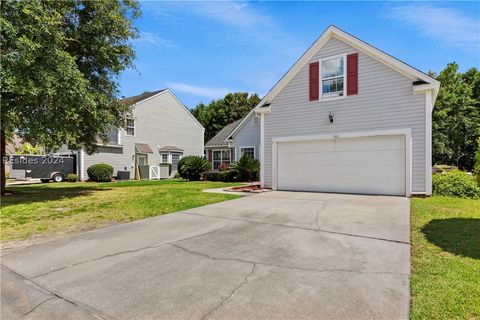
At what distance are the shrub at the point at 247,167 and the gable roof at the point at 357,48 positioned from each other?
492cm

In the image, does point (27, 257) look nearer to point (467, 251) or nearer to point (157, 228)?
point (157, 228)

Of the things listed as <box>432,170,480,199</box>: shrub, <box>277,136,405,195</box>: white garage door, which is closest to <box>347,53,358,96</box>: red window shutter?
<box>277,136,405,195</box>: white garage door

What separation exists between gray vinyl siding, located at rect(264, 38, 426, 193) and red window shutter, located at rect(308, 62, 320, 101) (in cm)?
19

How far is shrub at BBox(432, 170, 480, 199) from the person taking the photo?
10.4 meters

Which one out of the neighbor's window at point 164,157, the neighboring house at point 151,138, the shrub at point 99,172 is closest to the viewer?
the shrub at point 99,172

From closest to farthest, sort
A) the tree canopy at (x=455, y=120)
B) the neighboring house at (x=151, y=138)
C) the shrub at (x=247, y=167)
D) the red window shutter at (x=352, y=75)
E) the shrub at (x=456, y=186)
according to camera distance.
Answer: the shrub at (x=456, y=186) < the red window shutter at (x=352, y=75) < the shrub at (x=247, y=167) < the neighboring house at (x=151, y=138) < the tree canopy at (x=455, y=120)

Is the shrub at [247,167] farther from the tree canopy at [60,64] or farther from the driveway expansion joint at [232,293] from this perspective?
the driveway expansion joint at [232,293]

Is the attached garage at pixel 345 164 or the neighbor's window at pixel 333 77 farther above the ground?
the neighbor's window at pixel 333 77

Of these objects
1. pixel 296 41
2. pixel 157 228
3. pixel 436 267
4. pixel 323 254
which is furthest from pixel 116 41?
pixel 436 267

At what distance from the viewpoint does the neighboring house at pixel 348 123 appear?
10703mm

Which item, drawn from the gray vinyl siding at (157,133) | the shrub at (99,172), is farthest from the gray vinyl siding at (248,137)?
the shrub at (99,172)

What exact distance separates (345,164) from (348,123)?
1639mm

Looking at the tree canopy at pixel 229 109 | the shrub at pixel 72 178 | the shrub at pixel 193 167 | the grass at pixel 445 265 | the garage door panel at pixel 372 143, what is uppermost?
the tree canopy at pixel 229 109

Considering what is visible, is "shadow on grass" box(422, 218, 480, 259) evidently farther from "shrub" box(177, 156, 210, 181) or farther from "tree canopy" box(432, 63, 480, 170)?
"tree canopy" box(432, 63, 480, 170)
